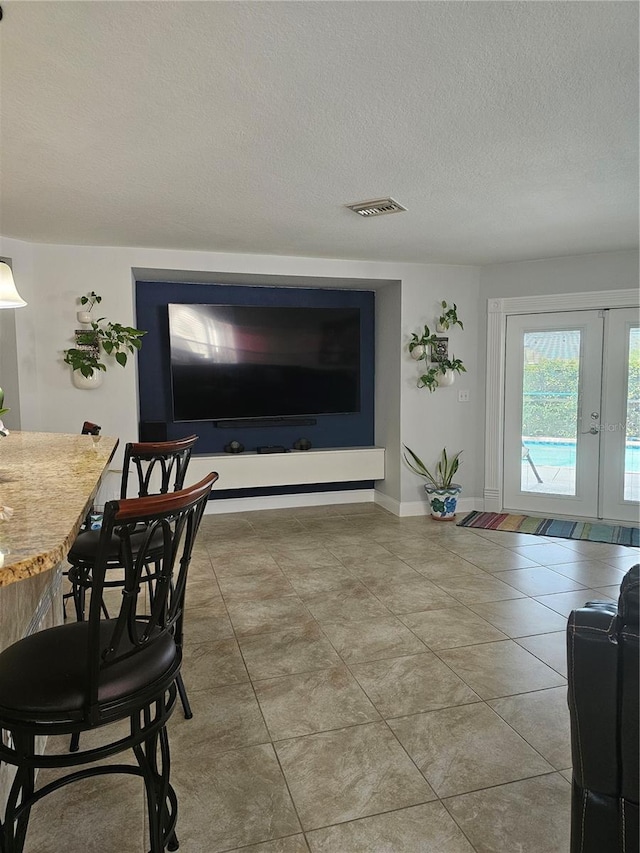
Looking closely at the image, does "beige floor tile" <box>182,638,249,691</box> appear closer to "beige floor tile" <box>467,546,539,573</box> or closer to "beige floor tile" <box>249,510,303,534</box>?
"beige floor tile" <box>467,546,539,573</box>

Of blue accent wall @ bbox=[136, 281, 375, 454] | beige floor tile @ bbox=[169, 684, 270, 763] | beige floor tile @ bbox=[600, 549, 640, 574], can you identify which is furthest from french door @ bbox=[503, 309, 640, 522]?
beige floor tile @ bbox=[169, 684, 270, 763]

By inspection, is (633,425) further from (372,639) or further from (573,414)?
(372,639)

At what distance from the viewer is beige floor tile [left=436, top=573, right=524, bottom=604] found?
382 cm

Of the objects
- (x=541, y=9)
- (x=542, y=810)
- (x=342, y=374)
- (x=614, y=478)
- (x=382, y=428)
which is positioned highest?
(x=541, y=9)

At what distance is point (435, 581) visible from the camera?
412 cm

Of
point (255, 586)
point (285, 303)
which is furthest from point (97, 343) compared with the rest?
point (255, 586)

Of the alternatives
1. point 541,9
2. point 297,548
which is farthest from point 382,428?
point 541,9

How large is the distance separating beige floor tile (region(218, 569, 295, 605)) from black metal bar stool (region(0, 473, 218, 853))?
220cm

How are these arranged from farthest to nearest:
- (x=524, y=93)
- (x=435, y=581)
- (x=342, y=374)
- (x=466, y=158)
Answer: (x=342, y=374) → (x=435, y=581) → (x=466, y=158) → (x=524, y=93)

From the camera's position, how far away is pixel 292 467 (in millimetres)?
6078

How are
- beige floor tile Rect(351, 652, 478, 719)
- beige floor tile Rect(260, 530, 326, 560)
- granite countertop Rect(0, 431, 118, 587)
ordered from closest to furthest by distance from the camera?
granite countertop Rect(0, 431, 118, 587) < beige floor tile Rect(351, 652, 478, 719) < beige floor tile Rect(260, 530, 326, 560)

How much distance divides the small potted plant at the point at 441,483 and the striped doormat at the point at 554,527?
20cm

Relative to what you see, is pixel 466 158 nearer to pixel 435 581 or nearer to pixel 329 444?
pixel 435 581

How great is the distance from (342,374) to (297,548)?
2.14 metres
